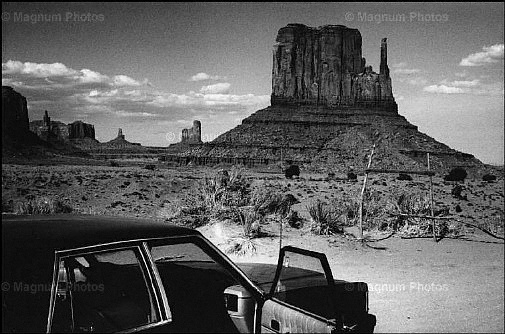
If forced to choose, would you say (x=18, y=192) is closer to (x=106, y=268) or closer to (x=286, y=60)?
(x=106, y=268)

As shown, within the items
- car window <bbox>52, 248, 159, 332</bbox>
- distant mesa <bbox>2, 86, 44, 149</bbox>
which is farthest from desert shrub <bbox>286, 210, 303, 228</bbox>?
distant mesa <bbox>2, 86, 44, 149</bbox>

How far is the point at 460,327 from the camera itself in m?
5.69

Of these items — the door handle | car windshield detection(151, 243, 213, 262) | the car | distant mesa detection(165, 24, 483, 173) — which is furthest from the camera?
distant mesa detection(165, 24, 483, 173)

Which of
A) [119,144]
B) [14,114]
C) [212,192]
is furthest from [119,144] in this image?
[212,192]

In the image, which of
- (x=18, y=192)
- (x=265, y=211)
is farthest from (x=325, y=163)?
(x=265, y=211)

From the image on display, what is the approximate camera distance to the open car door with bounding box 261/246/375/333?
291 centimetres

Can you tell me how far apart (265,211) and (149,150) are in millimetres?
148950

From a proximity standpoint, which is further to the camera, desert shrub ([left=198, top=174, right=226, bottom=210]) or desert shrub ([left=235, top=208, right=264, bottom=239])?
desert shrub ([left=198, top=174, right=226, bottom=210])

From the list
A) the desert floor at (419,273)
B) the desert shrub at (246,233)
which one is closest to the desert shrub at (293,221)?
the desert floor at (419,273)

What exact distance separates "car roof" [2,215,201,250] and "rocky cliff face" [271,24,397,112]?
12005cm

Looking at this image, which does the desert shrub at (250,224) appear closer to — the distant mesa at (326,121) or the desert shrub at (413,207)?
the desert shrub at (413,207)

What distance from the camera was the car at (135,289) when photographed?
244 centimetres

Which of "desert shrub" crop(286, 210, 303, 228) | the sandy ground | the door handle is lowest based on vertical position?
the sandy ground

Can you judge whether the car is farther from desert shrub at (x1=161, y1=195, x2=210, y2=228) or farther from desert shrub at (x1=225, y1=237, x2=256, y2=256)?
desert shrub at (x1=161, y1=195, x2=210, y2=228)
